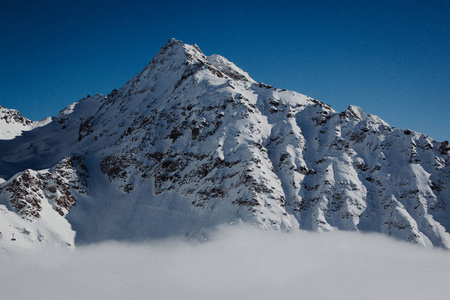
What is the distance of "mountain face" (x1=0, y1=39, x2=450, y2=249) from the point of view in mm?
104688

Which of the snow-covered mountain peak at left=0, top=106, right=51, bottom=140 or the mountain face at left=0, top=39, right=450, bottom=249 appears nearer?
the mountain face at left=0, top=39, right=450, bottom=249

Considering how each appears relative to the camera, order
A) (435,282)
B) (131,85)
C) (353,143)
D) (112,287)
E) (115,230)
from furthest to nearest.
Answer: (131,85), (353,143), (115,230), (435,282), (112,287)

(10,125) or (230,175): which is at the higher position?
(10,125)

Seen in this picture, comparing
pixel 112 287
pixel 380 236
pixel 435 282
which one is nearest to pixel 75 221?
pixel 112 287

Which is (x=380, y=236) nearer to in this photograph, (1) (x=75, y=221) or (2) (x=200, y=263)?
(2) (x=200, y=263)

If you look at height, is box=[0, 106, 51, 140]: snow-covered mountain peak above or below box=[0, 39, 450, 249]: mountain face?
above

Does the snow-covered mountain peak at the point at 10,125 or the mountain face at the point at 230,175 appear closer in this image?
the mountain face at the point at 230,175

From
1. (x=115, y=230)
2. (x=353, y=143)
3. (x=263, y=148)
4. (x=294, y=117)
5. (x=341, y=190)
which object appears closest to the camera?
(x=115, y=230)

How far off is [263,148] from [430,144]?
5750 cm

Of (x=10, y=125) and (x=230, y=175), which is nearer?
(x=230, y=175)

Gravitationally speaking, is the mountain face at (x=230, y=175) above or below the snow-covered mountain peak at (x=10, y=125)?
below

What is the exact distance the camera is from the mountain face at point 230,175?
105 m

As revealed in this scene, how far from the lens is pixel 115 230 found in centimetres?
10625

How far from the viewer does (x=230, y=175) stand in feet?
373
